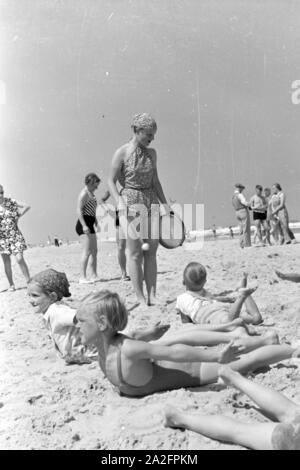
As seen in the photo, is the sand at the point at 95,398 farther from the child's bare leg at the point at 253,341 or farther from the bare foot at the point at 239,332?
the bare foot at the point at 239,332

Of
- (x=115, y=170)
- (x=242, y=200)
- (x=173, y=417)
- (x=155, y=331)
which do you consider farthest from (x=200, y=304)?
(x=242, y=200)

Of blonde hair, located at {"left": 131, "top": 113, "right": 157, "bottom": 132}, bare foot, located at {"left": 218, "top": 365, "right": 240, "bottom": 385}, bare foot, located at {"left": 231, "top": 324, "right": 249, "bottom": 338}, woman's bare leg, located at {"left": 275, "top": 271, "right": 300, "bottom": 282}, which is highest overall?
blonde hair, located at {"left": 131, "top": 113, "right": 157, "bottom": 132}

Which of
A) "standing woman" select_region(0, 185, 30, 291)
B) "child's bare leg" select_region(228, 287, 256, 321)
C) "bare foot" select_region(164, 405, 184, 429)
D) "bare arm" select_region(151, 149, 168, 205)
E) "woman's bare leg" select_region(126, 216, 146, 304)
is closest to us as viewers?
"bare foot" select_region(164, 405, 184, 429)

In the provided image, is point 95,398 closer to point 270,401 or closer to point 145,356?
point 145,356

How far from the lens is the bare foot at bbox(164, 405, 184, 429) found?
7.66 ft

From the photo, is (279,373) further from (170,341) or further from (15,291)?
(15,291)

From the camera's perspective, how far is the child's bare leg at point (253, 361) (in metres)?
2.83

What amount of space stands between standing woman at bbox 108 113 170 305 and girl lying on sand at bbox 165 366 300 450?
2.58 meters

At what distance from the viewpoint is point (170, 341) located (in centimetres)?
293

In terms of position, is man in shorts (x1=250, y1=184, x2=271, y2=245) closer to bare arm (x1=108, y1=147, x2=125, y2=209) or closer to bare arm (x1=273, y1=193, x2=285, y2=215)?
bare arm (x1=273, y1=193, x2=285, y2=215)

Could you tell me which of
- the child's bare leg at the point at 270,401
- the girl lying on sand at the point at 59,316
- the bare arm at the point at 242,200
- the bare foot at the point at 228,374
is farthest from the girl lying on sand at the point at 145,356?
the bare arm at the point at 242,200

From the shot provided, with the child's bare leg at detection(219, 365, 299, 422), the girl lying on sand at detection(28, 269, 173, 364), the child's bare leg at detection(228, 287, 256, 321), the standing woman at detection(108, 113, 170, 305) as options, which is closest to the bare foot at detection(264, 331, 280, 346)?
the child's bare leg at detection(228, 287, 256, 321)

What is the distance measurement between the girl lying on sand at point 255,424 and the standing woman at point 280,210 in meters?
9.47
